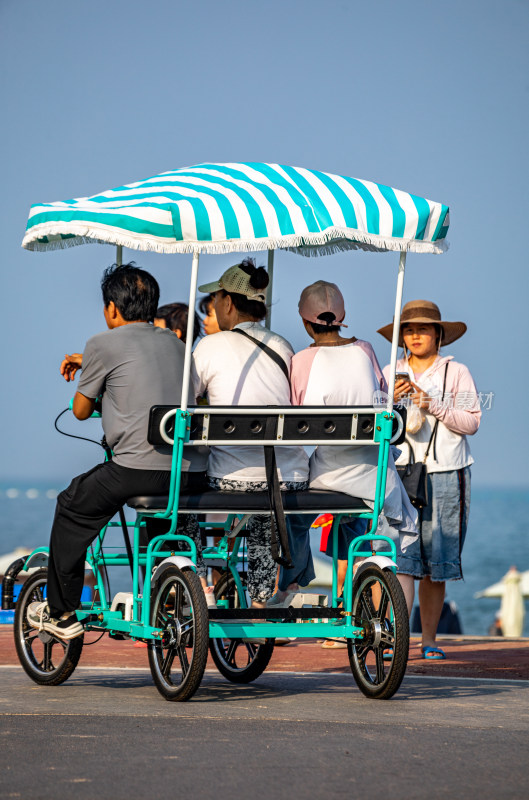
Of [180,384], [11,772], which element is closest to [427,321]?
[180,384]

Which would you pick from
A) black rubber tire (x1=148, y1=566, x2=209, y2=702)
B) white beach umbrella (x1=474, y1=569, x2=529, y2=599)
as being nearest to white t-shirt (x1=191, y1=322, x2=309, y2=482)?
black rubber tire (x1=148, y1=566, x2=209, y2=702)

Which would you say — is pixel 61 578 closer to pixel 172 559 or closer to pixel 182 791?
pixel 172 559

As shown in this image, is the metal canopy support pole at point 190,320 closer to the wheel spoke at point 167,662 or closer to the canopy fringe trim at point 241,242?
the canopy fringe trim at point 241,242

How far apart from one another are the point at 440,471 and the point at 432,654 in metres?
1.20

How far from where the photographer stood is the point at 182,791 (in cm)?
419

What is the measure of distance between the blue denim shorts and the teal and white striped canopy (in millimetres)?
2210

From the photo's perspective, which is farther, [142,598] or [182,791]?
[142,598]

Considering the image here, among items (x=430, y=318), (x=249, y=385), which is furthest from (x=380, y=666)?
(x=430, y=318)

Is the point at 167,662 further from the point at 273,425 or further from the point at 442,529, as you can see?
the point at 442,529

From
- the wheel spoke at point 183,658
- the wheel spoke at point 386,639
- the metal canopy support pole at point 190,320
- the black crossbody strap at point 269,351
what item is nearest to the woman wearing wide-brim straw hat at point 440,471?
the black crossbody strap at point 269,351

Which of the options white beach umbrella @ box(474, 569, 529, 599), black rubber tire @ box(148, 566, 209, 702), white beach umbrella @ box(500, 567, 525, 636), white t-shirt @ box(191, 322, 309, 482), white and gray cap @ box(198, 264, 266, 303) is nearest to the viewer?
black rubber tire @ box(148, 566, 209, 702)

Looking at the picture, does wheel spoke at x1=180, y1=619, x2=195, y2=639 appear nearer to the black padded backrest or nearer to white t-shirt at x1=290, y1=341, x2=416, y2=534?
the black padded backrest

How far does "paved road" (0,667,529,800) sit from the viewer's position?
4273mm

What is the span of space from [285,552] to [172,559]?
0.62 meters
